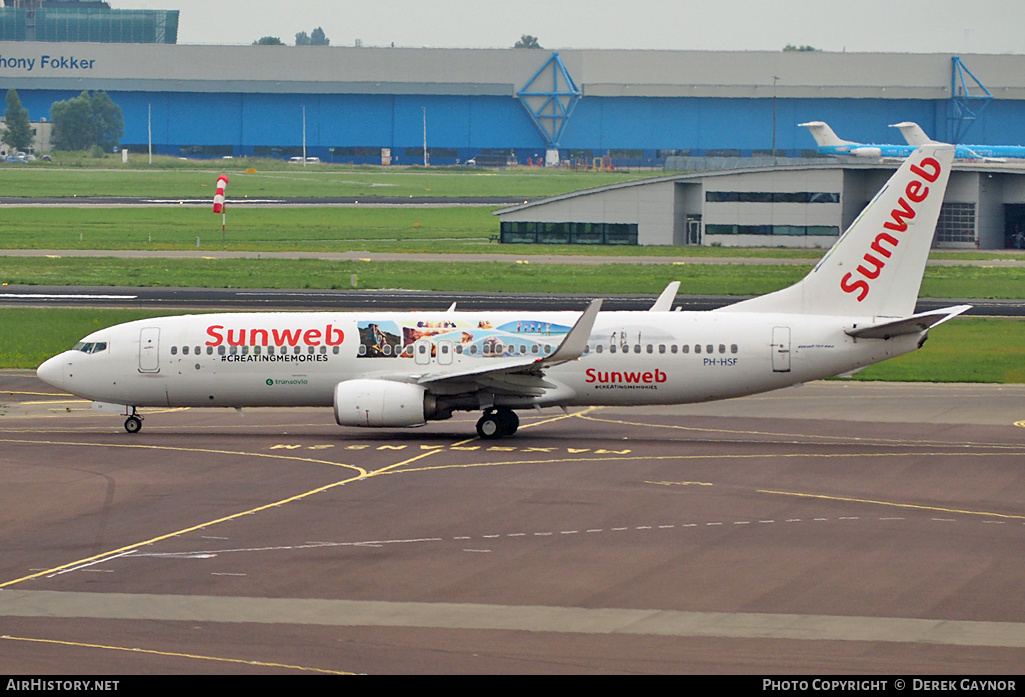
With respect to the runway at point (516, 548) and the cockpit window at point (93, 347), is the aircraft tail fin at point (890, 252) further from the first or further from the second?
the cockpit window at point (93, 347)

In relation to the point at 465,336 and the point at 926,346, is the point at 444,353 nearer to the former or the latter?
the point at 465,336

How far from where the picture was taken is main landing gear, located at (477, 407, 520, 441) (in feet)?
141

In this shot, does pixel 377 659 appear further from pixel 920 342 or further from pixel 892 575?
pixel 920 342

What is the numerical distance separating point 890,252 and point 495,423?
513 inches

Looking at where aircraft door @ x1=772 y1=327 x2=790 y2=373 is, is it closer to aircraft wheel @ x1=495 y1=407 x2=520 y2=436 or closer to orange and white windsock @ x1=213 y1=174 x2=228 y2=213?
aircraft wheel @ x1=495 y1=407 x2=520 y2=436

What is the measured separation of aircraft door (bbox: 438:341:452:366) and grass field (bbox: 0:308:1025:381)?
21.2 m

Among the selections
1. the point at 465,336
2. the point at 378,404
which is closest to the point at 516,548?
the point at 378,404

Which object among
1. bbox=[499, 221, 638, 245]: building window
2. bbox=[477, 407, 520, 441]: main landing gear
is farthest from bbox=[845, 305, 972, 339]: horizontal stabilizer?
bbox=[499, 221, 638, 245]: building window

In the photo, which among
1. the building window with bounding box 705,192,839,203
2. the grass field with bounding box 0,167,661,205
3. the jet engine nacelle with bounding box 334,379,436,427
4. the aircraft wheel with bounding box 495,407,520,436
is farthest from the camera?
the grass field with bounding box 0,167,661,205

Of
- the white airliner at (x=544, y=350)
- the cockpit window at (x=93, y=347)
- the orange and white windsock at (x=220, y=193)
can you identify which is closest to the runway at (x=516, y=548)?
the white airliner at (x=544, y=350)

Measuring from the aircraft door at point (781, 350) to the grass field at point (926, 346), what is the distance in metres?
15.8

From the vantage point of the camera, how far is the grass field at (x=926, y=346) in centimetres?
5750
